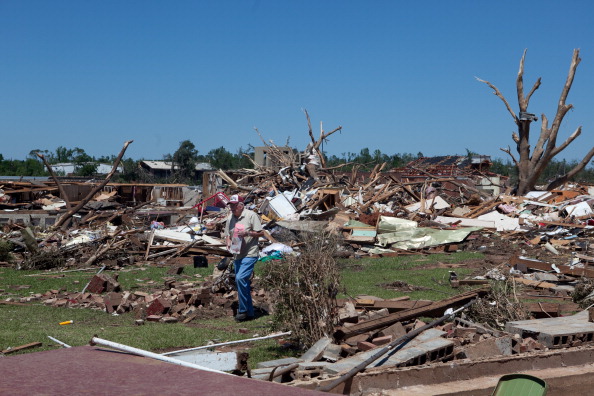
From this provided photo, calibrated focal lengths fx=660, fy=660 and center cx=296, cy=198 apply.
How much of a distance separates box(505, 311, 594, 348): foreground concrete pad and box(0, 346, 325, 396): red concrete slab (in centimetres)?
491

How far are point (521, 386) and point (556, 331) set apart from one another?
13.9 ft

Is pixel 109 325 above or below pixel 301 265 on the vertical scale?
below

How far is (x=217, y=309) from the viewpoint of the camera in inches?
405

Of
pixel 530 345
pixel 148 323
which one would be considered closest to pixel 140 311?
pixel 148 323

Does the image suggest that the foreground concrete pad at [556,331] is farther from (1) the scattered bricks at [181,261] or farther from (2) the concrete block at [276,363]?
(1) the scattered bricks at [181,261]

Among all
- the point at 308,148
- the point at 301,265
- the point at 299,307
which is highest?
the point at 308,148

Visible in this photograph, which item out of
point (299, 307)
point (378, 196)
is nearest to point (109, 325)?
point (299, 307)

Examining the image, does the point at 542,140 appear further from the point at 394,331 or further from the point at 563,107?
the point at 394,331

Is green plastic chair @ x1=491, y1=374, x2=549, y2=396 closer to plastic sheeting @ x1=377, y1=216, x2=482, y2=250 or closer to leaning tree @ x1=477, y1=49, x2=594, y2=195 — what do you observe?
plastic sheeting @ x1=377, y1=216, x2=482, y2=250

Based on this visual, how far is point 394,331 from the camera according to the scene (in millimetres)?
7285

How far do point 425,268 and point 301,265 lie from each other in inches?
336

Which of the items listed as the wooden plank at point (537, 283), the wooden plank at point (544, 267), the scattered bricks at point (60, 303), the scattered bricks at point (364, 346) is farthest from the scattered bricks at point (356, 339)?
the wooden plank at point (544, 267)

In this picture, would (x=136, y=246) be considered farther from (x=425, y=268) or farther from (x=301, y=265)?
(x=301, y=265)

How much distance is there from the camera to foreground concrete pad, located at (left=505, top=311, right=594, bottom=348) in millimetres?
7156
